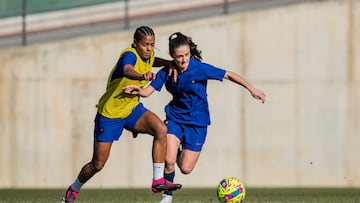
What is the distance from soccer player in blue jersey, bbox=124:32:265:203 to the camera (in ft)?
44.4

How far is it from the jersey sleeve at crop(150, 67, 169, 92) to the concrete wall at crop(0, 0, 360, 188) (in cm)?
861

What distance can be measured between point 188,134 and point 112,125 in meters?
1.08

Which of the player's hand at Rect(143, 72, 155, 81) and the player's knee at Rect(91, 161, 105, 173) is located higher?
the player's hand at Rect(143, 72, 155, 81)

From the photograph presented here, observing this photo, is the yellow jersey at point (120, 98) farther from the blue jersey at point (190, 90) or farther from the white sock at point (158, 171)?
the white sock at point (158, 171)

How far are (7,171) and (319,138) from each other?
19.9 feet

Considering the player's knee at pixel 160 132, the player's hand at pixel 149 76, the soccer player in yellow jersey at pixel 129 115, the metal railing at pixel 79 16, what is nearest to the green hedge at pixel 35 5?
the metal railing at pixel 79 16

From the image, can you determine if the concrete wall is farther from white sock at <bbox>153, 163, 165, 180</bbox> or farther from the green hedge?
white sock at <bbox>153, 163, 165, 180</bbox>

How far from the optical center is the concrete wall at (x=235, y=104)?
22.5m

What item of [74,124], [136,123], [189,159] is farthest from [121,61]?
[74,124]

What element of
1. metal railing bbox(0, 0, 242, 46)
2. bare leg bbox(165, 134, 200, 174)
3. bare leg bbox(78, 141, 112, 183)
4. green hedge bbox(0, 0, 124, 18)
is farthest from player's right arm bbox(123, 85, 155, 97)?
green hedge bbox(0, 0, 124, 18)

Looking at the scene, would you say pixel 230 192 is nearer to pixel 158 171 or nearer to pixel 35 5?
pixel 158 171

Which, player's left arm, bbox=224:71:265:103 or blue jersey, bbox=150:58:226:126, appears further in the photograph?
blue jersey, bbox=150:58:226:126

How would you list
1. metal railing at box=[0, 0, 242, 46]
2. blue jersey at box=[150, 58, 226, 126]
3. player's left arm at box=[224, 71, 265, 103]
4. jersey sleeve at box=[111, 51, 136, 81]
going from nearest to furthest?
jersey sleeve at box=[111, 51, 136, 81], player's left arm at box=[224, 71, 265, 103], blue jersey at box=[150, 58, 226, 126], metal railing at box=[0, 0, 242, 46]

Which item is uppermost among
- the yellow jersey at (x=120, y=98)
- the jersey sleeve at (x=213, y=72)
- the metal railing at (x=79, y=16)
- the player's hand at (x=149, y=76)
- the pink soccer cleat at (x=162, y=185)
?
the metal railing at (x=79, y=16)
